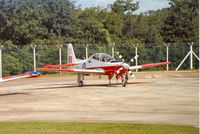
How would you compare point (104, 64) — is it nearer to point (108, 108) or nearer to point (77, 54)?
point (108, 108)

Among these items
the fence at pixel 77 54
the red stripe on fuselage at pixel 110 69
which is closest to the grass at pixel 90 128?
the red stripe on fuselage at pixel 110 69

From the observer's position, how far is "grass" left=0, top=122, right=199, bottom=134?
12.3 meters

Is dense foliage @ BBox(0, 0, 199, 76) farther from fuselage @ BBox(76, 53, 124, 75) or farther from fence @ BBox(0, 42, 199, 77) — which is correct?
fuselage @ BBox(76, 53, 124, 75)

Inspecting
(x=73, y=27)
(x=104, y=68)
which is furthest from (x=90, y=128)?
(x=73, y=27)

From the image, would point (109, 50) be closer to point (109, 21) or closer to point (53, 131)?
point (109, 21)

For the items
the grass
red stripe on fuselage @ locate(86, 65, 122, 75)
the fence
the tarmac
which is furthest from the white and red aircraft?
the grass

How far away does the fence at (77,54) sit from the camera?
4522 centimetres

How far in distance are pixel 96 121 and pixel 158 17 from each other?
80829 millimetres

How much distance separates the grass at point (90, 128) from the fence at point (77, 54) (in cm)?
2741

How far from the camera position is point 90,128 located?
43.0 feet

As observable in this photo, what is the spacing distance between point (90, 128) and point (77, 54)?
37.4 metres

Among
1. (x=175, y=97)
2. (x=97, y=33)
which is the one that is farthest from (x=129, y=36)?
(x=175, y=97)

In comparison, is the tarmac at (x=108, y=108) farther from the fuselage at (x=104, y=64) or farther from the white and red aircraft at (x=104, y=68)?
the fuselage at (x=104, y=64)

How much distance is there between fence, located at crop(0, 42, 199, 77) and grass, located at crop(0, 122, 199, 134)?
89.9 feet
